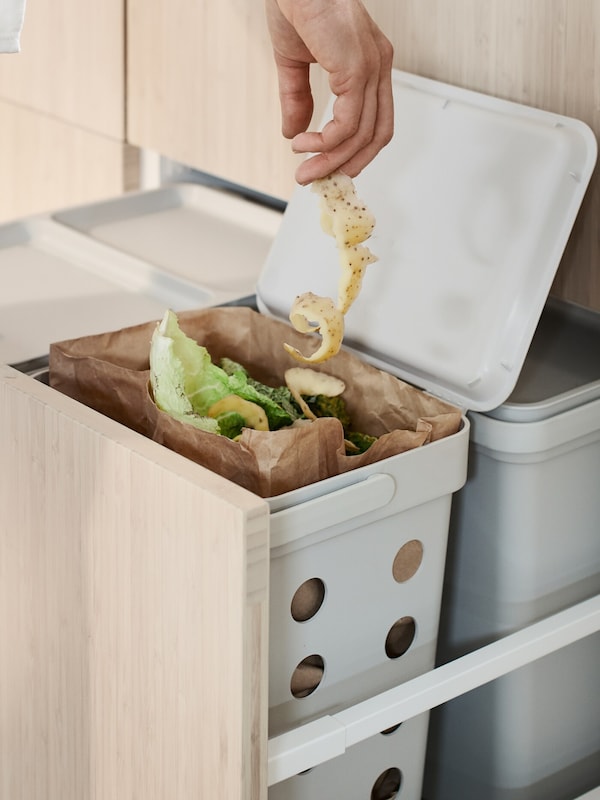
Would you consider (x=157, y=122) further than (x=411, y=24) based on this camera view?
Yes

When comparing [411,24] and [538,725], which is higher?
[411,24]

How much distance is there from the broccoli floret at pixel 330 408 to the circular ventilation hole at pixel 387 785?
0.29 metres

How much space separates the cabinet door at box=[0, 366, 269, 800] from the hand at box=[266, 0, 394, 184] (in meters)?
0.25

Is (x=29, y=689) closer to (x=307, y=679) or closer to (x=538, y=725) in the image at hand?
(x=307, y=679)

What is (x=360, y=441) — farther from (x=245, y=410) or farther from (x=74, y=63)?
(x=74, y=63)

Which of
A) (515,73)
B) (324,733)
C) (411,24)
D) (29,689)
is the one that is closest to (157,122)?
(411,24)

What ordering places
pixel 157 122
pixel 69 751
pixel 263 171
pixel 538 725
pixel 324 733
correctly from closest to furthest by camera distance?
pixel 324 733 < pixel 69 751 < pixel 538 725 < pixel 263 171 < pixel 157 122

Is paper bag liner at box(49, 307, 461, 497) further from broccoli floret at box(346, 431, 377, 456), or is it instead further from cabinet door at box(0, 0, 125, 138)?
cabinet door at box(0, 0, 125, 138)

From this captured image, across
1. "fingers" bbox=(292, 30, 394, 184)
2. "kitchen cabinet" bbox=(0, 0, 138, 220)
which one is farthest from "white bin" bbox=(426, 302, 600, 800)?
"kitchen cabinet" bbox=(0, 0, 138, 220)

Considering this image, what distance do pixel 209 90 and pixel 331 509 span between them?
0.71 m

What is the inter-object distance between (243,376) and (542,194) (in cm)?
28

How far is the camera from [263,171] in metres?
1.37

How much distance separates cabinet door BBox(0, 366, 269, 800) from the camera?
2.55 ft

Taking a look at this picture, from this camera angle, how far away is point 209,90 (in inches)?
55.1
